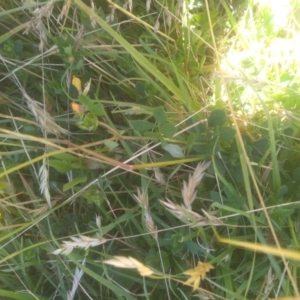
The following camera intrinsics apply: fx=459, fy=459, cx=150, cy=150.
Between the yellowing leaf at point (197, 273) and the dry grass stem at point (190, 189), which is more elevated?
the dry grass stem at point (190, 189)

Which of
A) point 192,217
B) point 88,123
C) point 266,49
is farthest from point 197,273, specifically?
point 266,49

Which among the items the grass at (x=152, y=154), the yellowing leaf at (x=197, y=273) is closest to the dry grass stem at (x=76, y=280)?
the grass at (x=152, y=154)

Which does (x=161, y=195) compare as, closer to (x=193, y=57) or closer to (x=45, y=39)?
(x=193, y=57)

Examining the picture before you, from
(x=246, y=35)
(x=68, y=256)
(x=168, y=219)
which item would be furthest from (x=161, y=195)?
(x=246, y=35)

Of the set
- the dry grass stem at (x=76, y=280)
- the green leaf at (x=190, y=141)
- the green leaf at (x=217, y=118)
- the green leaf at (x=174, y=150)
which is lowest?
the dry grass stem at (x=76, y=280)

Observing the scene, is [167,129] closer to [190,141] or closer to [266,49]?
[190,141]

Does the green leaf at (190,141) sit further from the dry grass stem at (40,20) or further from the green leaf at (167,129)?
the dry grass stem at (40,20)

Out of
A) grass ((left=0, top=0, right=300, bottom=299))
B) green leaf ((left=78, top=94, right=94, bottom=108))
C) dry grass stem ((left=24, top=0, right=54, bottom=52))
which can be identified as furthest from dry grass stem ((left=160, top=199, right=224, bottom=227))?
dry grass stem ((left=24, top=0, right=54, bottom=52))
